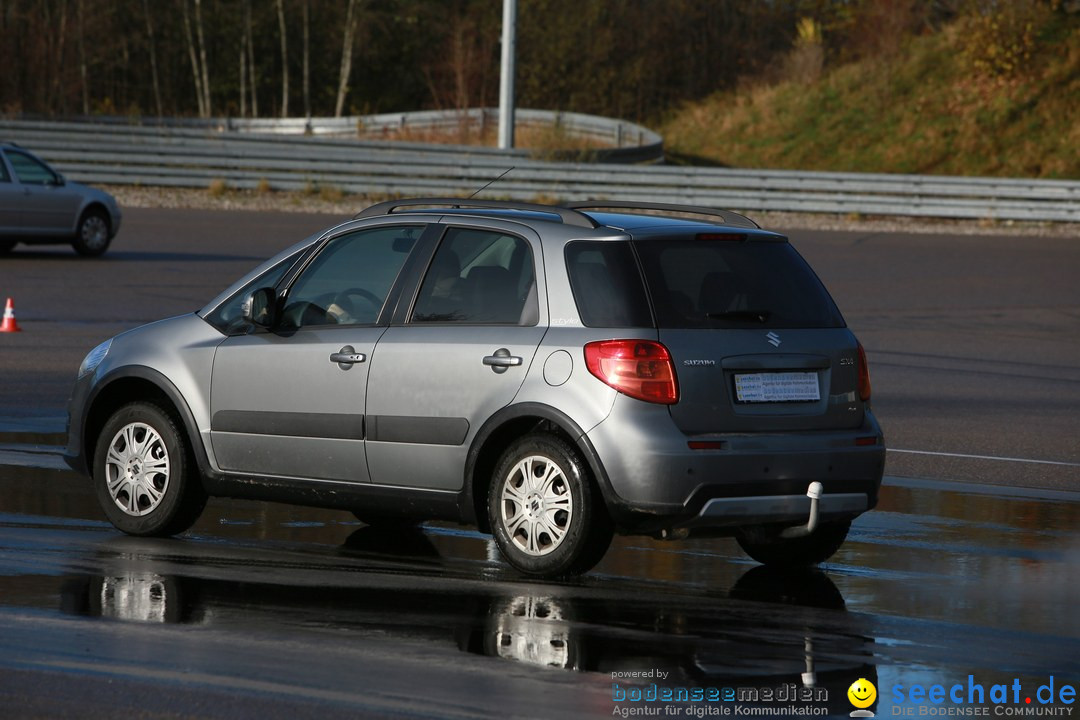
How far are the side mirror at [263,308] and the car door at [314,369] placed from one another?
65 mm

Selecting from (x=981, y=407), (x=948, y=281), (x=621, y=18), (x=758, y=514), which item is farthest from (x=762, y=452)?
(x=621, y=18)

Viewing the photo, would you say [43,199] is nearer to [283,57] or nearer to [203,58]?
[203,58]

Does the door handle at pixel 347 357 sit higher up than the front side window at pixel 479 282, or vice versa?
the front side window at pixel 479 282

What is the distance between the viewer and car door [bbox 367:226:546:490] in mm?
7395

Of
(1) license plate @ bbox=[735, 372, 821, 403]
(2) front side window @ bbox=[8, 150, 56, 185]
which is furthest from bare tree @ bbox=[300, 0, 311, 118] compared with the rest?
(1) license plate @ bbox=[735, 372, 821, 403]

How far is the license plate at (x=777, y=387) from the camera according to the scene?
7.20m

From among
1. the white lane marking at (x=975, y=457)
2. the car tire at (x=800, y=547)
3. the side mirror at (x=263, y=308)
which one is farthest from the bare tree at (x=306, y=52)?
the car tire at (x=800, y=547)

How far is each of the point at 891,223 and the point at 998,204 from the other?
226 cm

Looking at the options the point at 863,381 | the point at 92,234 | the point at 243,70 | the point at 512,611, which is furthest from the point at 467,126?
the point at 512,611

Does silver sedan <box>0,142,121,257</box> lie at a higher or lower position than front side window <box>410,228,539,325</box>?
higher

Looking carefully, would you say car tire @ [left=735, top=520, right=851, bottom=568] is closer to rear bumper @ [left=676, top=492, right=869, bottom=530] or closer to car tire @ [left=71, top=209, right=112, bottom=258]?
rear bumper @ [left=676, top=492, right=869, bottom=530]

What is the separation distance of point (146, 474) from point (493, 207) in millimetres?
2107

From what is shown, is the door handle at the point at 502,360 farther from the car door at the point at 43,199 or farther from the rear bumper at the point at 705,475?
the car door at the point at 43,199

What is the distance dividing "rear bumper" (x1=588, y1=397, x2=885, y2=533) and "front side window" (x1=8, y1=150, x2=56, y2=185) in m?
19.9
